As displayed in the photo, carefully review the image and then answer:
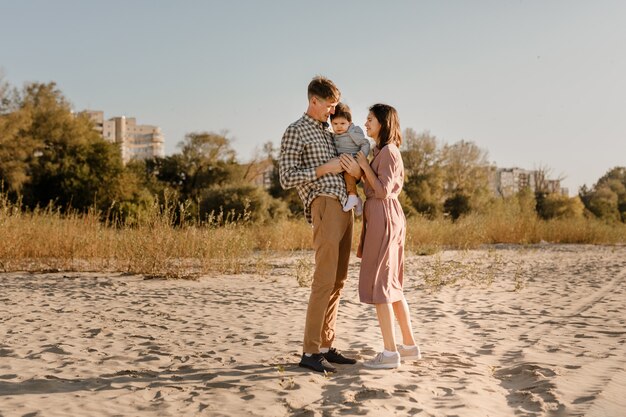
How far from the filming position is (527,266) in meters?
15.3

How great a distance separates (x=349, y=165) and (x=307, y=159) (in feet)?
1.11

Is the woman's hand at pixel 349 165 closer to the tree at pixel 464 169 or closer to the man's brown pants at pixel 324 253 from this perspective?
the man's brown pants at pixel 324 253

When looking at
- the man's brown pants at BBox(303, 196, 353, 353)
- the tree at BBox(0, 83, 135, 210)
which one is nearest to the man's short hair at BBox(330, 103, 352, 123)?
the man's brown pants at BBox(303, 196, 353, 353)

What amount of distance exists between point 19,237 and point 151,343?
720cm

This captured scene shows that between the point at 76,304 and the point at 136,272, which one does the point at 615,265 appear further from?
the point at 76,304

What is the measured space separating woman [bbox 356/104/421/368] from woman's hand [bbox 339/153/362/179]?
5.6 inches

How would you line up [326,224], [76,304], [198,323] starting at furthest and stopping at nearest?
[76,304]
[198,323]
[326,224]

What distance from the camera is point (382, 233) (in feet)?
16.4

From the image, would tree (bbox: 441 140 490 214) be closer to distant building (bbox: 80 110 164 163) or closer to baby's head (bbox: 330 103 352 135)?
baby's head (bbox: 330 103 352 135)

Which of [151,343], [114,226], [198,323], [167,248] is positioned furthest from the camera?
[114,226]

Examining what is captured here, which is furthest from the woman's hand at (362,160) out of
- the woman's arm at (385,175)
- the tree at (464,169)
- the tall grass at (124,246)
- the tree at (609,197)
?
the tree at (464,169)

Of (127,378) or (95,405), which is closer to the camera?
(95,405)

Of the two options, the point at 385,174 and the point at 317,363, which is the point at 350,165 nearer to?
the point at 385,174

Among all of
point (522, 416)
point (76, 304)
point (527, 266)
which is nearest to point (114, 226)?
point (76, 304)
